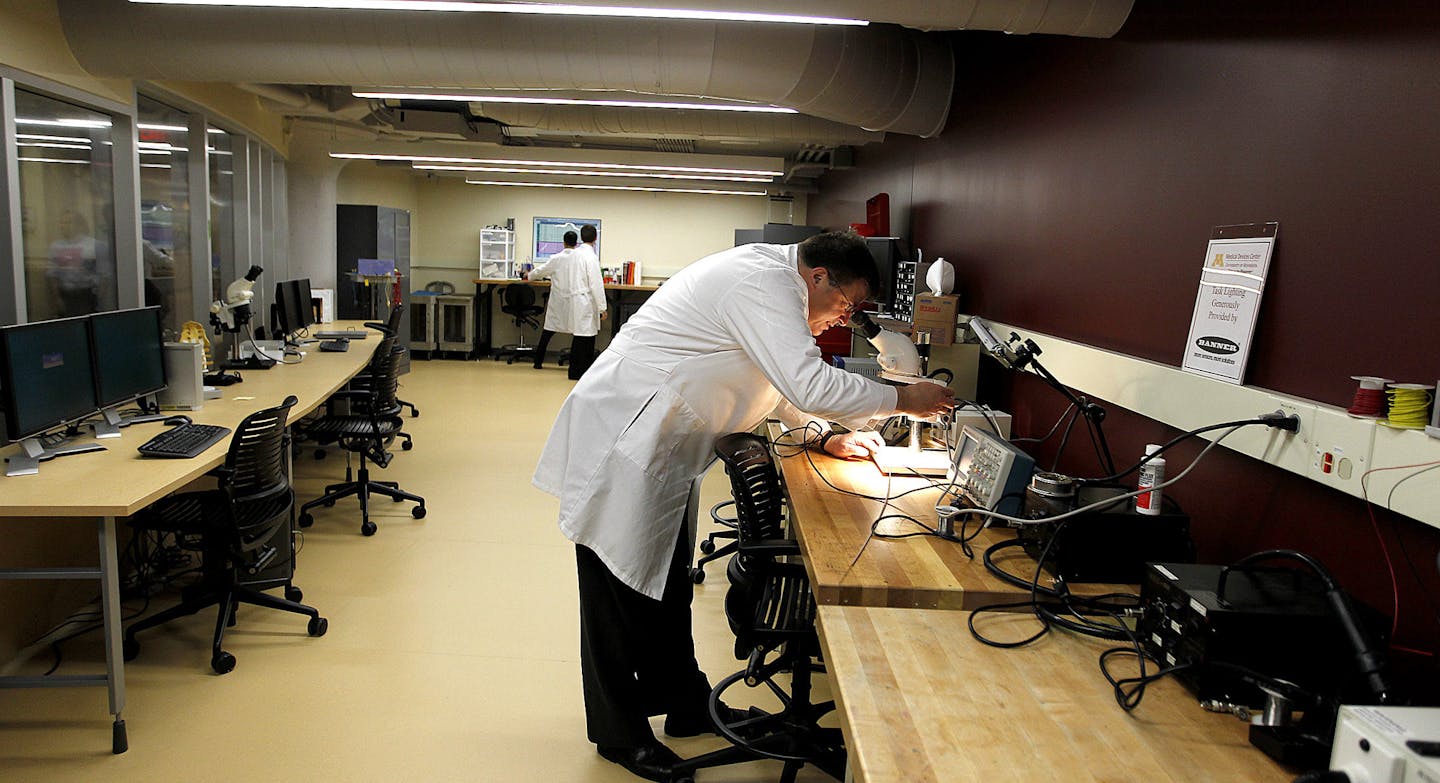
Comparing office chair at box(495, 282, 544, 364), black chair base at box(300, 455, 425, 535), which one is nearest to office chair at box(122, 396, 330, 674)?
black chair base at box(300, 455, 425, 535)

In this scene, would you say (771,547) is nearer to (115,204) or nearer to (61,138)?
(61,138)

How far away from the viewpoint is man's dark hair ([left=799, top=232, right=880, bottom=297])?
2.40 m

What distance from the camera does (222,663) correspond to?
3.02 meters

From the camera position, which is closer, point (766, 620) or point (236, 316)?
point (766, 620)

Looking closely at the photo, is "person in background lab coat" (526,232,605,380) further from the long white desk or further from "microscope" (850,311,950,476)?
"microscope" (850,311,950,476)

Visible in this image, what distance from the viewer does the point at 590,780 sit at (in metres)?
2.50

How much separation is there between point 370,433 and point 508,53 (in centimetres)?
210

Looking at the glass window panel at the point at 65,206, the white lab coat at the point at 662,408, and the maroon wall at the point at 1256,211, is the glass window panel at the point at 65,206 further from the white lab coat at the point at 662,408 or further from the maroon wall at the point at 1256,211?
the maroon wall at the point at 1256,211

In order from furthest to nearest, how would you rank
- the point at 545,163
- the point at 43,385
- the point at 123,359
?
the point at 545,163, the point at 123,359, the point at 43,385

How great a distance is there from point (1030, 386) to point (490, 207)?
9727 millimetres

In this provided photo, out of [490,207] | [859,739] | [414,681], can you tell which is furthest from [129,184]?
[490,207]

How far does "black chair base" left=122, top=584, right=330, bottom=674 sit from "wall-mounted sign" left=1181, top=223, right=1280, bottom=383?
3052mm

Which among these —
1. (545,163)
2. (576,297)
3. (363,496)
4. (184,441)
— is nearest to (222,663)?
(184,441)

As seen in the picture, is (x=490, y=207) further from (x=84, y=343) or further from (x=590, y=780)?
(x=590, y=780)
